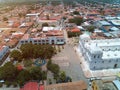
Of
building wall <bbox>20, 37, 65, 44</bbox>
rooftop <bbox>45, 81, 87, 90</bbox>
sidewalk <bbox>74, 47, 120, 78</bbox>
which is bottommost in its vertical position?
sidewalk <bbox>74, 47, 120, 78</bbox>

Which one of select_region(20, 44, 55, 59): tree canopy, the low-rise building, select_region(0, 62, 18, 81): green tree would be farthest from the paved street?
select_region(0, 62, 18, 81): green tree

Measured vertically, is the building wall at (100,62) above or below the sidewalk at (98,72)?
above

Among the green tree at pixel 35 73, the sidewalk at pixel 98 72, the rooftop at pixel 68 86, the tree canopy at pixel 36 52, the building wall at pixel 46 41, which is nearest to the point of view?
the rooftop at pixel 68 86

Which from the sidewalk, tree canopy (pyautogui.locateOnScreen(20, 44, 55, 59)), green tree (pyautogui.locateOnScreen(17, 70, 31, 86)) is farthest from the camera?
tree canopy (pyautogui.locateOnScreen(20, 44, 55, 59))

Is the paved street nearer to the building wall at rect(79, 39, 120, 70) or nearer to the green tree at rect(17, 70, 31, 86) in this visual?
the building wall at rect(79, 39, 120, 70)

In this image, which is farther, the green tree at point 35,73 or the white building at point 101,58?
the white building at point 101,58

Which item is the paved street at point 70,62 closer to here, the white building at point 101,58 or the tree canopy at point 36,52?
the tree canopy at point 36,52

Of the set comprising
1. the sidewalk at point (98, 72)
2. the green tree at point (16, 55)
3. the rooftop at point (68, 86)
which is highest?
the green tree at point (16, 55)

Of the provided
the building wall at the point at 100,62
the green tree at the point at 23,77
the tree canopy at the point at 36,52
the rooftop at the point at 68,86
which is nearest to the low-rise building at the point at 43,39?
the tree canopy at the point at 36,52

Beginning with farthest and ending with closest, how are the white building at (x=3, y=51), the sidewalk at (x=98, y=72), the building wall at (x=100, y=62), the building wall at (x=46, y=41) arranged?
the building wall at (x=46, y=41), the white building at (x=3, y=51), the building wall at (x=100, y=62), the sidewalk at (x=98, y=72)
